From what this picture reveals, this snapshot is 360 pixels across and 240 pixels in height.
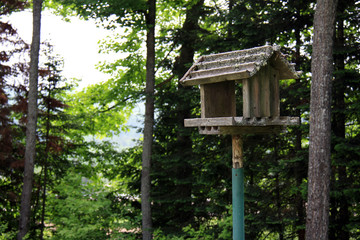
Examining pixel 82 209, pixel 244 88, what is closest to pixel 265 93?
pixel 244 88

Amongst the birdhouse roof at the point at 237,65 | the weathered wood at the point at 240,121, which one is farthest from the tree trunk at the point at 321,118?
Answer: the weathered wood at the point at 240,121

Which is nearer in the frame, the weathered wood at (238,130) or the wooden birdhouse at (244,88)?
the wooden birdhouse at (244,88)

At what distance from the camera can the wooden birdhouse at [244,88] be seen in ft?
14.8

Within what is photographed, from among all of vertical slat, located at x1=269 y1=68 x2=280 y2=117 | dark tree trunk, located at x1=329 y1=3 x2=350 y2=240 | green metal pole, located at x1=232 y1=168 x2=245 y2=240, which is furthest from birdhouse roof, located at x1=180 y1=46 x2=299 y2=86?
dark tree trunk, located at x1=329 y1=3 x2=350 y2=240

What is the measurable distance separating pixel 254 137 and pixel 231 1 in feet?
13.5

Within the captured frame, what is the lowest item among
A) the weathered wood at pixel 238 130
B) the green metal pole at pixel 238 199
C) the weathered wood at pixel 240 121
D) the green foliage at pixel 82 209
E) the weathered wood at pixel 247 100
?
the green foliage at pixel 82 209

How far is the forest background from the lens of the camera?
7.77m

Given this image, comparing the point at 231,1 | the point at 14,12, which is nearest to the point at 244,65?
the point at 231,1

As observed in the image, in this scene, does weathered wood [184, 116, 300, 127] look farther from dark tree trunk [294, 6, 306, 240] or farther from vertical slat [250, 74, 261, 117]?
dark tree trunk [294, 6, 306, 240]

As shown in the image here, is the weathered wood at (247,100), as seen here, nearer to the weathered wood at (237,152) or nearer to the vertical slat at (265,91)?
the vertical slat at (265,91)

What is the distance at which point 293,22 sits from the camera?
8.59 metres

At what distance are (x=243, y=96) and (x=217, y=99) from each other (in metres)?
0.59

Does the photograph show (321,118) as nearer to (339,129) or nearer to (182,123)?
(339,129)

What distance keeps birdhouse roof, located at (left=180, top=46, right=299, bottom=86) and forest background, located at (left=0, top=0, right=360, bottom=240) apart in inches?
102
